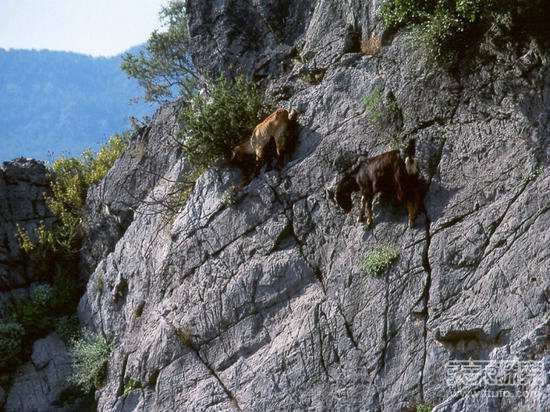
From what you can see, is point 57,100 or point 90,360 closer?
point 90,360

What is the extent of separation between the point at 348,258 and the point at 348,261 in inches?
2.3

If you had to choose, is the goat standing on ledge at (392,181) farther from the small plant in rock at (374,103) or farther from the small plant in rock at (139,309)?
the small plant in rock at (139,309)

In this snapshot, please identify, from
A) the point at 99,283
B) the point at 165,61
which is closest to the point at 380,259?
the point at 99,283

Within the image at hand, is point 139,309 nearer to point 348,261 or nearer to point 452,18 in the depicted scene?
point 348,261

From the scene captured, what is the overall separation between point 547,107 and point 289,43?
7503 mm

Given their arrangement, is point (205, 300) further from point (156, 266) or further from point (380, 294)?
point (380, 294)

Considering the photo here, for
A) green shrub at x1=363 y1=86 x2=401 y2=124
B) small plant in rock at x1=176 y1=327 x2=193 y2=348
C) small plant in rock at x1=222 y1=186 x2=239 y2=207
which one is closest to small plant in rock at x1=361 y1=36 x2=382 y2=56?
green shrub at x1=363 y1=86 x2=401 y2=124

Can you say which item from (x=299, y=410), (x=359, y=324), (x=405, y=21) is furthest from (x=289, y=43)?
(x=299, y=410)

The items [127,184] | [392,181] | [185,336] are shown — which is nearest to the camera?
[392,181]

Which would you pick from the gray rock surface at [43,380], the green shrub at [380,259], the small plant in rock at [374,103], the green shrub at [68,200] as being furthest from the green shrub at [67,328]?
the small plant in rock at [374,103]

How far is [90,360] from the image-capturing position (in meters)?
15.0

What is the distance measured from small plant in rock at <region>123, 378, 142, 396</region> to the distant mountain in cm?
5576

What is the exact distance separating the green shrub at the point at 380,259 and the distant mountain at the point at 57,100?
59.4 meters

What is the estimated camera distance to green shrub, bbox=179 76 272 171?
1395 centimetres
